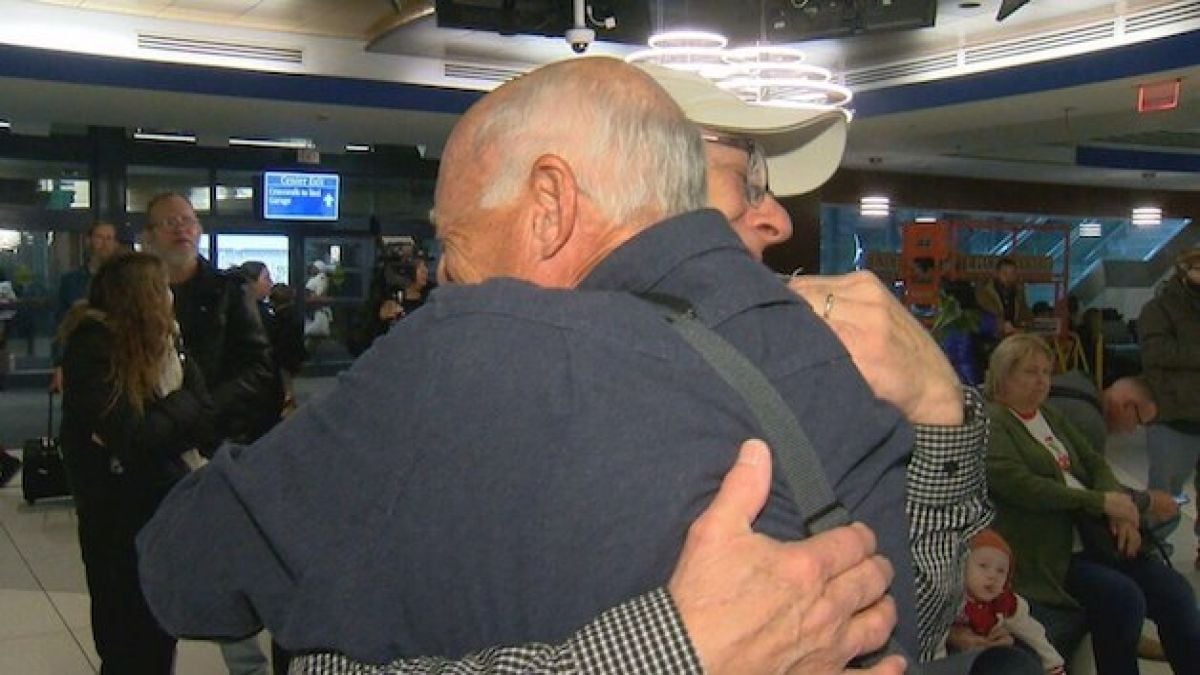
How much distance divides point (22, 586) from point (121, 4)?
4.33 meters

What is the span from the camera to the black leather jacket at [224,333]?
11.4 ft

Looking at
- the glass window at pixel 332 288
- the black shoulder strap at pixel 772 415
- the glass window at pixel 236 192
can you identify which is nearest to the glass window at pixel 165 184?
the glass window at pixel 236 192

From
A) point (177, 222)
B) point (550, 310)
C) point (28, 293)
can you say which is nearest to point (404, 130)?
point (28, 293)

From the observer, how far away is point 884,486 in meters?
1.00

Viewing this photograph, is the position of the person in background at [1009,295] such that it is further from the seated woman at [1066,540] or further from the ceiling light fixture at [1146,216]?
the ceiling light fixture at [1146,216]

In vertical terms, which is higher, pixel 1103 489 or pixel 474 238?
pixel 474 238

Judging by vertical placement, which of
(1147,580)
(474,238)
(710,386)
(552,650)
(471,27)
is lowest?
(1147,580)

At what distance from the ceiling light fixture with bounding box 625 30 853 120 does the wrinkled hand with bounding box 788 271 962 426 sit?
12.8 feet

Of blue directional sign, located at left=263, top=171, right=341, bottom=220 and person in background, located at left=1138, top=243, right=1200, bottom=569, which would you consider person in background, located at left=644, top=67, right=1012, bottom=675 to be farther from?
blue directional sign, located at left=263, top=171, right=341, bottom=220

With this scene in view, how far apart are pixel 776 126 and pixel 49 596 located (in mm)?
4856

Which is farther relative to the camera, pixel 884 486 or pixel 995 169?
pixel 995 169

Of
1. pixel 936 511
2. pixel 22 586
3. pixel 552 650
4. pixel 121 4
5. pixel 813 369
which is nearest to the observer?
pixel 552 650

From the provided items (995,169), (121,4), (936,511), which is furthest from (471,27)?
(995,169)

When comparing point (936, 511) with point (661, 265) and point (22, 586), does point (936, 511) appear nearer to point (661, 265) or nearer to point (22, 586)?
point (661, 265)
